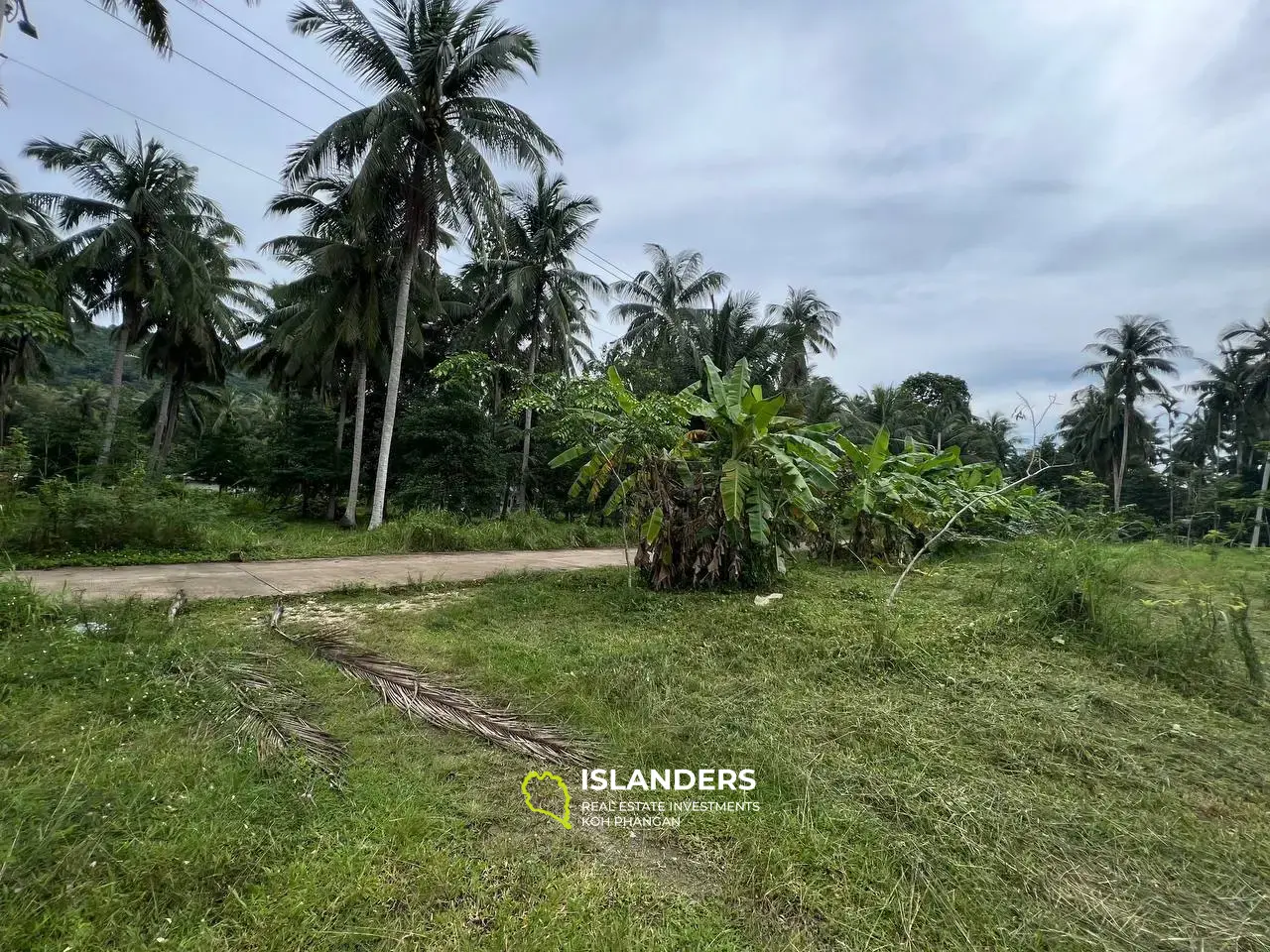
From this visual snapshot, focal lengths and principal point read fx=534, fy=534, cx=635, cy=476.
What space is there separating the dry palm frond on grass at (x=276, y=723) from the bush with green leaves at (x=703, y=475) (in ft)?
13.0

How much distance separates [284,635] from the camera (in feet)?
14.0

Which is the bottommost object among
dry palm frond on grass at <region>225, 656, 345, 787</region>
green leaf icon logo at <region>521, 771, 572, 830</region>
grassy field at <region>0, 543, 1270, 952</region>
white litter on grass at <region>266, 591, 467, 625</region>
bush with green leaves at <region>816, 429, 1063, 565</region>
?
white litter on grass at <region>266, 591, 467, 625</region>

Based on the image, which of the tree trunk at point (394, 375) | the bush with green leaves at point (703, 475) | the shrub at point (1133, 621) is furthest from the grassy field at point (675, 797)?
the tree trunk at point (394, 375)

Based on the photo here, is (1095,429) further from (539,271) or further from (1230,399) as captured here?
(539,271)

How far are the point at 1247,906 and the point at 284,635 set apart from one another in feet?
17.7

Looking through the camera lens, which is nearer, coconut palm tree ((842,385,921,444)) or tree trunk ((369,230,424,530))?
tree trunk ((369,230,424,530))

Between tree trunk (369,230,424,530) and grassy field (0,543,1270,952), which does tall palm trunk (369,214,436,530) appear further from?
grassy field (0,543,1270,952)

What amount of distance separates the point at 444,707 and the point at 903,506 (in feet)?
25.6

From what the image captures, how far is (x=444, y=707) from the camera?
310cm

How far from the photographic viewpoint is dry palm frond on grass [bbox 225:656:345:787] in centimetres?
247

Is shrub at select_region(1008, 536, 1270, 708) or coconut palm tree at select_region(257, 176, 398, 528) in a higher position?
coconut palm tree at select_region(257, 176, 398, 528)

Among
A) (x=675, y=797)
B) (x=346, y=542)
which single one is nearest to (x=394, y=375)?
(x=346, y=542)

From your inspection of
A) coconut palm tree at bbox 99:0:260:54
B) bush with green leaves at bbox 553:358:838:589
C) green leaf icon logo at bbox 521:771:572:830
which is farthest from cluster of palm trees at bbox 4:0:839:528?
green leaf icon logo at bbox 521:771:572:830

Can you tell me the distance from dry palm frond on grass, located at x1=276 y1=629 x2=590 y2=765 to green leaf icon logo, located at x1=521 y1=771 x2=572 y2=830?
99 millimetres
